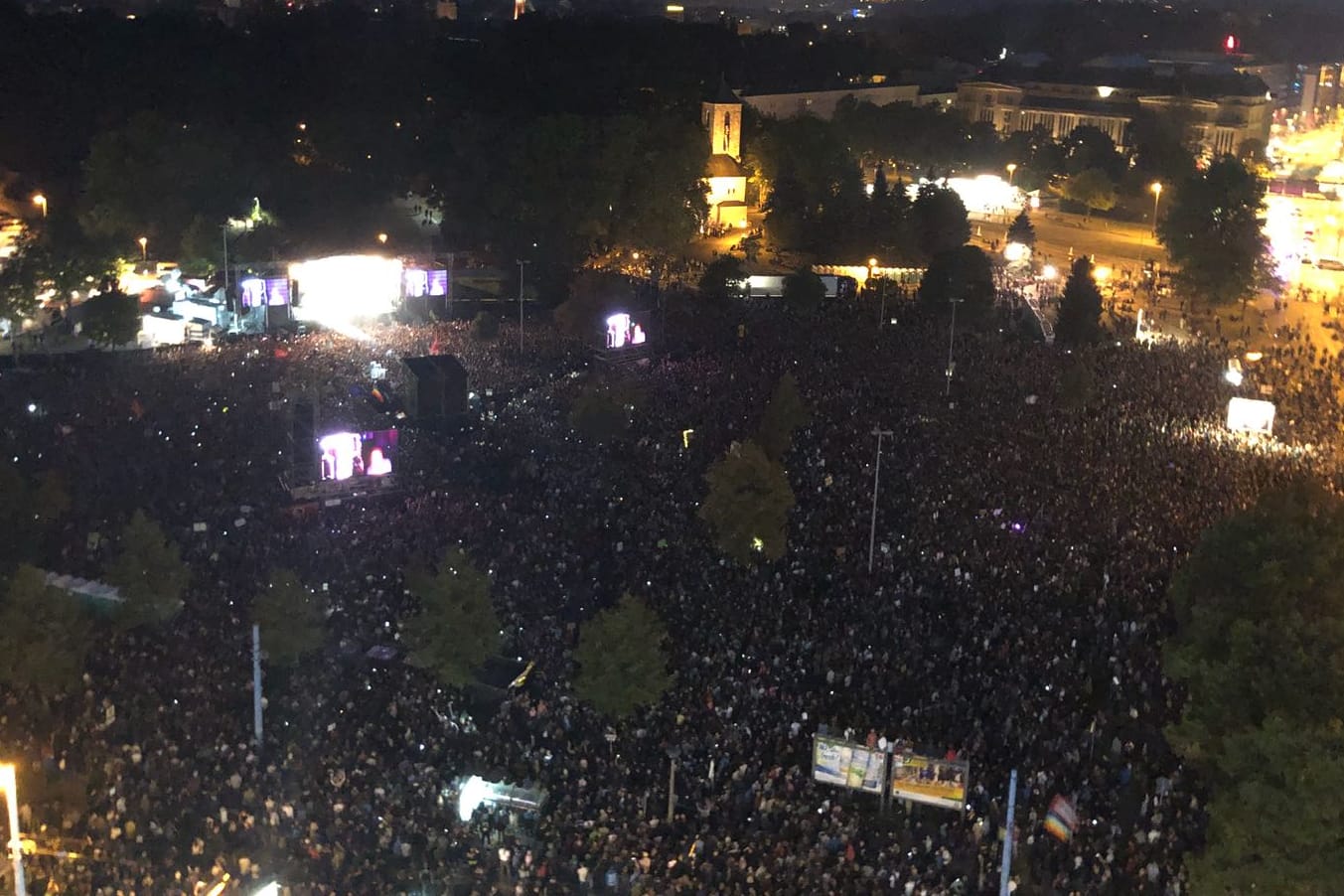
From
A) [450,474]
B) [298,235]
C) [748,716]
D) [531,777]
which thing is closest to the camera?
[531,777]

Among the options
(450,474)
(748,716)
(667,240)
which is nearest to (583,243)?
(667,240)

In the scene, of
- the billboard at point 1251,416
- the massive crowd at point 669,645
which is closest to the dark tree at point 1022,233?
the massive crowd at point 669,645

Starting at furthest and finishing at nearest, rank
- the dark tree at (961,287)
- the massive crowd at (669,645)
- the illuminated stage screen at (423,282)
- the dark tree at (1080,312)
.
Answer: the illuminated stage screen at (423,282) < the dark tree at (961,287) < the dark tree at (1080,312) < the massive crowd at (669,645)

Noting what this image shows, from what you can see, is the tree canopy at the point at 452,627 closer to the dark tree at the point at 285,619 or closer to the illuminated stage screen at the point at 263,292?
the dark tree at the point at 285,619

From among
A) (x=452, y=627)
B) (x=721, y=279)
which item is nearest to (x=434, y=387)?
(x=452, y=627)

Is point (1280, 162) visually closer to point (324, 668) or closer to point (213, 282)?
point (213, 282)

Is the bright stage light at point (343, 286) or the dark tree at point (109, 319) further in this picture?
the bright stage light at point (343, 286)

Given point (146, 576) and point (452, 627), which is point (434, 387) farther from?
point (452, 627)

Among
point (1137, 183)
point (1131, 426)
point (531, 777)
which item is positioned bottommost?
point (531, 777)
